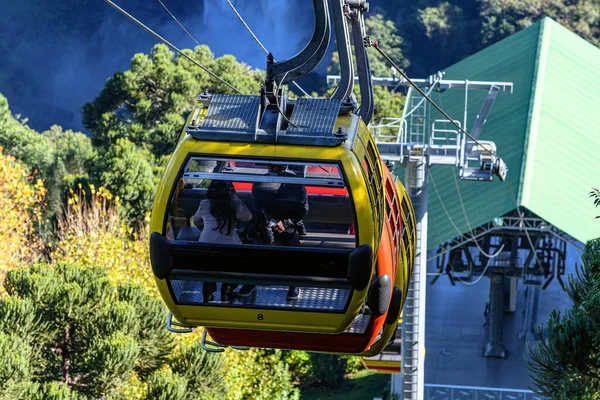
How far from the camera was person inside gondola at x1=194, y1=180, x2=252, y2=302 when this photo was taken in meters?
10.5

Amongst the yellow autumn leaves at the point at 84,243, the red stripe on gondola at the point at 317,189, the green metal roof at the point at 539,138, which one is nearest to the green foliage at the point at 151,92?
the green metal roof at the point at 539,138

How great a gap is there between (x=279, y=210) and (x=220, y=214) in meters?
0.55

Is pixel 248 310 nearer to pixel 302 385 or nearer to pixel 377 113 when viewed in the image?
pixel 302 385

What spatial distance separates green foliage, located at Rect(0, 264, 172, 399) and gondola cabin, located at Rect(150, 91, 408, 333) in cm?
1212

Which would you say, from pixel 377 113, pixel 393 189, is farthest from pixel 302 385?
pixel 393 189

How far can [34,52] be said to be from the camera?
92.7m

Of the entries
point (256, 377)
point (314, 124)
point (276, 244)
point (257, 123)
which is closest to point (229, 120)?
point (257, 123)

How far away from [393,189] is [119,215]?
92.0ft

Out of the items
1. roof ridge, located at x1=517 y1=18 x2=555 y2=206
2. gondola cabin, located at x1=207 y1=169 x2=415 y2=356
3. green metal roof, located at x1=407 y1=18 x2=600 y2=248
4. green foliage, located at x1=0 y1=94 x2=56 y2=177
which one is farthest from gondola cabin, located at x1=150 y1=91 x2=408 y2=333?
green foliage, located at x1=0 y1=94 x2=56 y2=177

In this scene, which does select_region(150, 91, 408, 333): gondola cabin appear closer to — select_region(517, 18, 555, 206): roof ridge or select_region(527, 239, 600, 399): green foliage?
select_region(527, 239, 600, 399): green foliage

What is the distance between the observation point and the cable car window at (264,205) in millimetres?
10094

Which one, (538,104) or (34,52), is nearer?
(538,104)

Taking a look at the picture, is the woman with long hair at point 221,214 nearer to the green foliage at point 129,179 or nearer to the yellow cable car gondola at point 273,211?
the yellow cable car gondola at point 273,211

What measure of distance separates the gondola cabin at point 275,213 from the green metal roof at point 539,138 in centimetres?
1971
